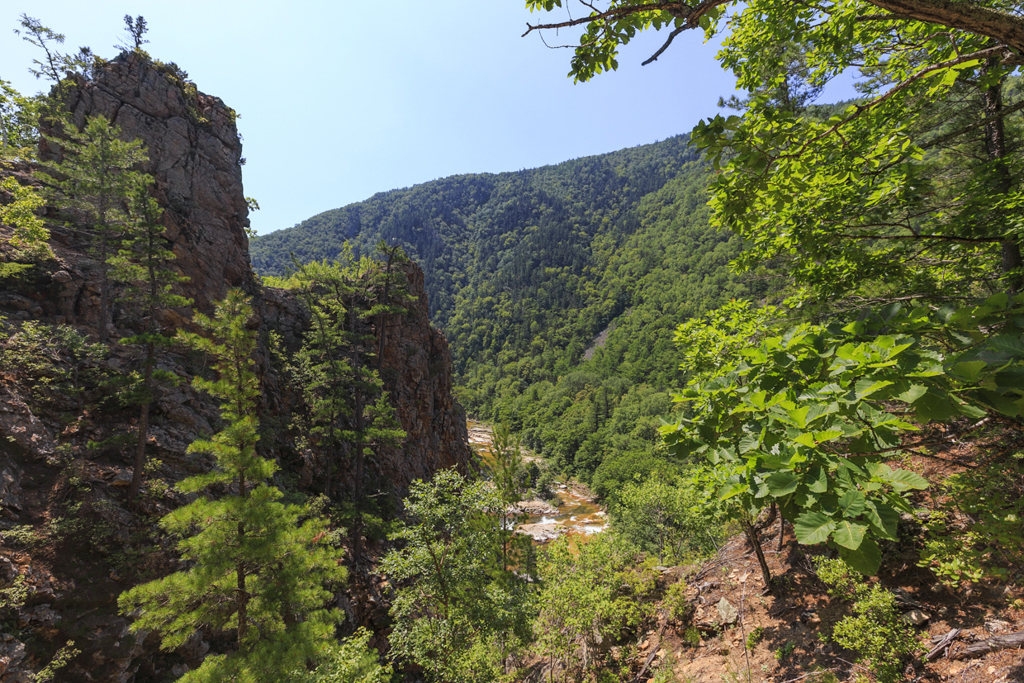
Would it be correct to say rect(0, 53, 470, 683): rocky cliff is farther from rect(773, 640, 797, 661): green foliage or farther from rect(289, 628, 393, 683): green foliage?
rect(773, 640, 797, 661): green foliage

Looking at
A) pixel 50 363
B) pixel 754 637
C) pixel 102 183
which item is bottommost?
pixel 754 637

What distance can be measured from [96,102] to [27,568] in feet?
88.6

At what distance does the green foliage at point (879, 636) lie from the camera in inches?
245

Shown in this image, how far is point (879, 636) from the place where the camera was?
252 inches

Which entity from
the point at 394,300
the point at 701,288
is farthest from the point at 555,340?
the point at 394,300

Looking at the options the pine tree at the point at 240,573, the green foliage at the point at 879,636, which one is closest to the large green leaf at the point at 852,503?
the green foliage at the point at 879,636

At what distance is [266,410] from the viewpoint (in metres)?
20.3

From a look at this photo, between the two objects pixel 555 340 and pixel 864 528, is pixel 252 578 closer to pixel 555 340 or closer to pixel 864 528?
pixel 864 528

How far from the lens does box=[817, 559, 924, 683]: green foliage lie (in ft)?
20.4

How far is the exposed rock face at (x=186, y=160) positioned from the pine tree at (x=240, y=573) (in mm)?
17005

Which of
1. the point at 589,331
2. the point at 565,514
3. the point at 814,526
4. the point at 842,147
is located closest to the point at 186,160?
the point at 842,147

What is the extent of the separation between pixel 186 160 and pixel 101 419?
65.7 feet

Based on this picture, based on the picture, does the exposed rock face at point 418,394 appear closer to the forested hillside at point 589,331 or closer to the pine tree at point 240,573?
the pine tree at point 240,573

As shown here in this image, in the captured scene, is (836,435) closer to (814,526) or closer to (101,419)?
(814,526)
